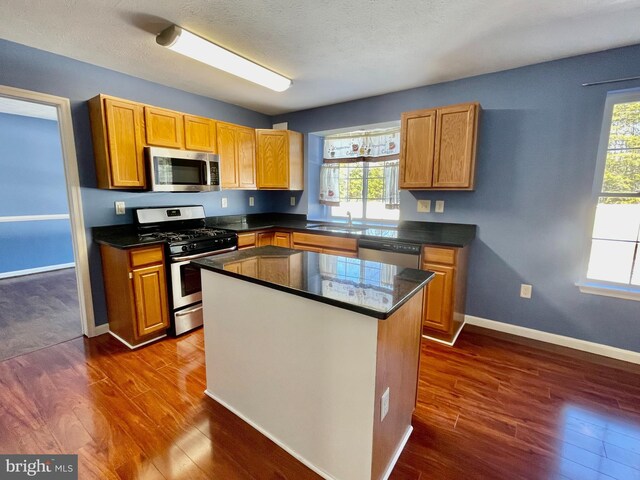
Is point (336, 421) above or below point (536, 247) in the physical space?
below

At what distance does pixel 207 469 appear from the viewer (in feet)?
4.82

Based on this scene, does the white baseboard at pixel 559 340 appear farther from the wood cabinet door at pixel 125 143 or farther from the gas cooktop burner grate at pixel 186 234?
the wood cabinet door at pixel 125 143

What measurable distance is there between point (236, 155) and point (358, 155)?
1.59 meters

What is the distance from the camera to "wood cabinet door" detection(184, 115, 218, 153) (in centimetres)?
311

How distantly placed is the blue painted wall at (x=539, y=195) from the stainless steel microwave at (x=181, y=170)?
2394 mm

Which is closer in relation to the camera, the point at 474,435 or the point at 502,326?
the point at 474,435

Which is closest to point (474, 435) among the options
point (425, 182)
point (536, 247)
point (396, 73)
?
point (536, 247)

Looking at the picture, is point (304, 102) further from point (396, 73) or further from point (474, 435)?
point (474, 435)

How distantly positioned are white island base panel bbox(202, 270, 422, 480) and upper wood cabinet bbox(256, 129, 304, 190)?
7.78 feet

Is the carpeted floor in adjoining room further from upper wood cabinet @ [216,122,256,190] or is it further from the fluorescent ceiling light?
the fluorescent ceiling light

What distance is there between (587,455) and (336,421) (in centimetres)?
139

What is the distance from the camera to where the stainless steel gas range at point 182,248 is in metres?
2.78

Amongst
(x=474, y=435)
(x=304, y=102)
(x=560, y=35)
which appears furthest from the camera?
(x=304, y=102)

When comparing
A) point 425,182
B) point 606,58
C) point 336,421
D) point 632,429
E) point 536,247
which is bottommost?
point 632,429
